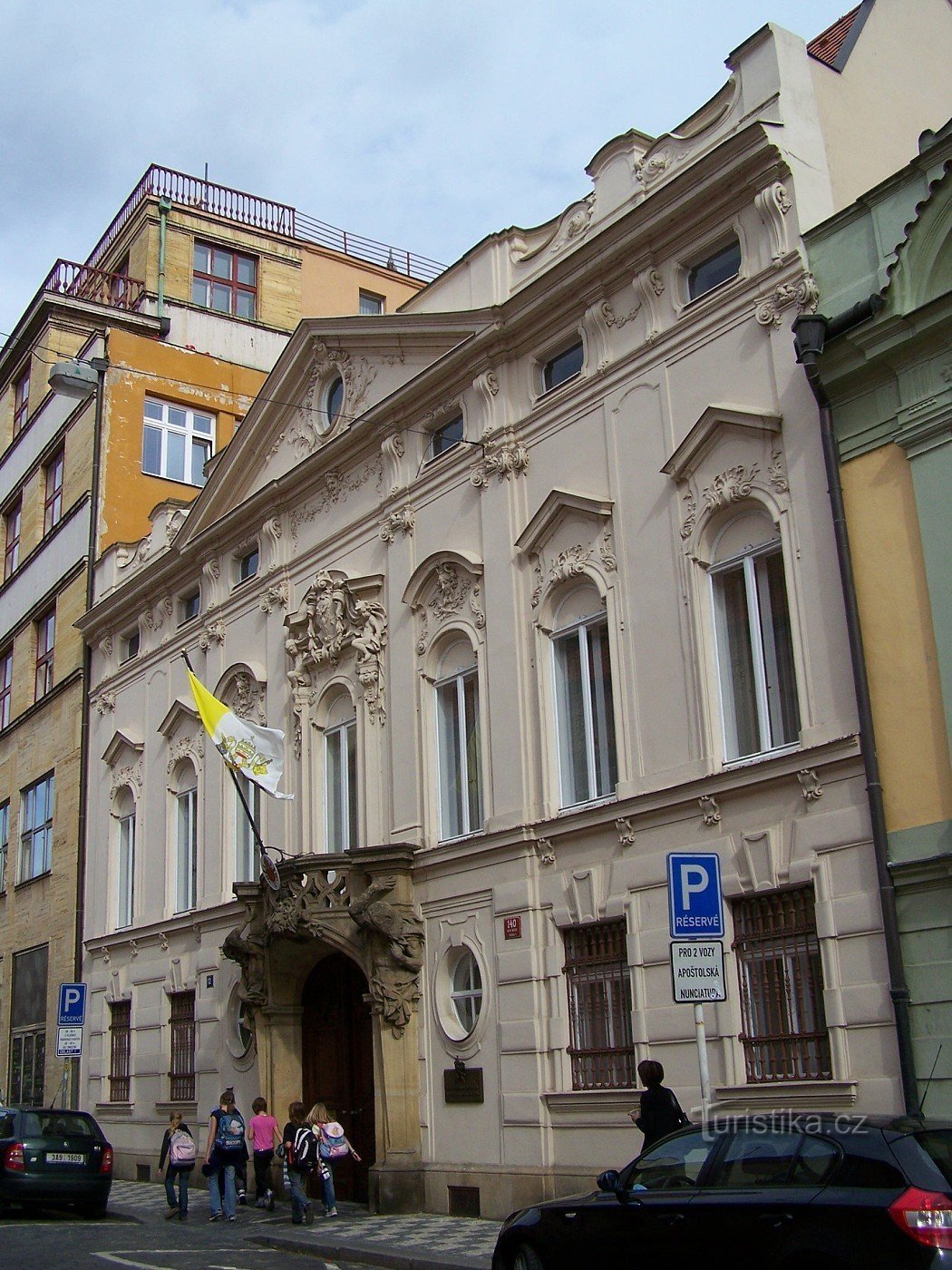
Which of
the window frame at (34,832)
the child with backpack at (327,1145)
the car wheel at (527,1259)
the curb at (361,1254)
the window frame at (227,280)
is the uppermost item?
the window frame at (227,280)

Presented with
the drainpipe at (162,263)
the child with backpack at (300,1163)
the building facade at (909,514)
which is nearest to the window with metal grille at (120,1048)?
the child with backpack at (300,1163)

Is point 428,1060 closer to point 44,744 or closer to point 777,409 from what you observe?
point 777,409

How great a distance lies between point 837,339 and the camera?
46.3ft

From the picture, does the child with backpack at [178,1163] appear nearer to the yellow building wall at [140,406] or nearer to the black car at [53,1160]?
the black car at [53,1160]

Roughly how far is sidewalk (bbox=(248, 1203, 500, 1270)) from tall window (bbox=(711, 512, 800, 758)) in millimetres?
5497

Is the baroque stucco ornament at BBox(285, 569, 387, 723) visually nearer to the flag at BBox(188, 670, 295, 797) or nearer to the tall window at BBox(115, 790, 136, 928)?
the flag at BBox(188, 670, 295, 797)

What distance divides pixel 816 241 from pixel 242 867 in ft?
43.9

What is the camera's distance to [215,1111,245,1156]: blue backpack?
18.6m

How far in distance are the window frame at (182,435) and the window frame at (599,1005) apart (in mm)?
18117

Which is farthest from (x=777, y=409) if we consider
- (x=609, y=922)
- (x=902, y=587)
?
(x=609, y=922)

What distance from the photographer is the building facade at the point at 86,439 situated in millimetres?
30484

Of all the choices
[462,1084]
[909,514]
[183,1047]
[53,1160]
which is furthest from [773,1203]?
[183,1047]

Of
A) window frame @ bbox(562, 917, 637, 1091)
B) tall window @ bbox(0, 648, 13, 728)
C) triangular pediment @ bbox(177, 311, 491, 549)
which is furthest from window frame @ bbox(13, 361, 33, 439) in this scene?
window frame @ bbox(562, 917, 637, 1091)

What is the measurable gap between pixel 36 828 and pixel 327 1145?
17136 millimetres
